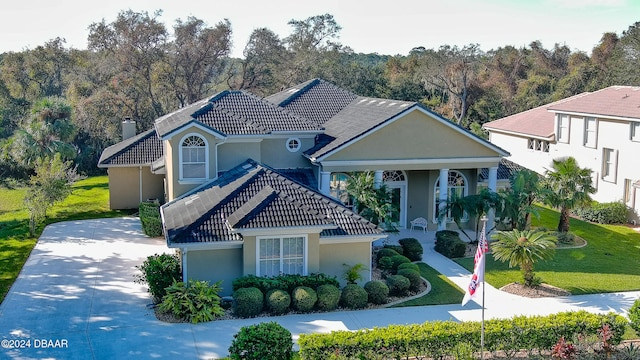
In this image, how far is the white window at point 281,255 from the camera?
21.3 m

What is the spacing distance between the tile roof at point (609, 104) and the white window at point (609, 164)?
2.20m

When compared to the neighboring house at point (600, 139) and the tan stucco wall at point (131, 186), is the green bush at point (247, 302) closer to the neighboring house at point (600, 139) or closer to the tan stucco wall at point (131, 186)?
the tan stucco wall at point (131, 186)

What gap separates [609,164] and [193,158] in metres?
24.3

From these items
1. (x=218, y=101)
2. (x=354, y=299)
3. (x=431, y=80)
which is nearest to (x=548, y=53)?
(x=431, y=80)

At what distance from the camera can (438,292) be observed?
22.8 m

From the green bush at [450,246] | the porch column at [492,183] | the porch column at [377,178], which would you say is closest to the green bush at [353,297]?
the green bush at [450,246]

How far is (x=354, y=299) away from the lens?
20875mm

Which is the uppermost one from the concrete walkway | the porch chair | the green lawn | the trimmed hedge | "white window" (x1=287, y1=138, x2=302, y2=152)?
"white window" (x1=287, y1=138, x2=302, y2=152)

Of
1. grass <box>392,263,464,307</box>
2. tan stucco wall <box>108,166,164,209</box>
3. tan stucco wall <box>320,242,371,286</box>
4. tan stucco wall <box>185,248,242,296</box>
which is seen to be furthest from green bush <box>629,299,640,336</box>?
tan stucco wall <box>108,166,164,209</box>

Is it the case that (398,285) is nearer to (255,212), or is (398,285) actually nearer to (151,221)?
(255,212)

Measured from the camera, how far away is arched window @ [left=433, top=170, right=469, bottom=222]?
31250mm

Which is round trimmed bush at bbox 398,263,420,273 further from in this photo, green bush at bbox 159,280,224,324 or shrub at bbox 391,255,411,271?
green bush at bbox 159,280,224,324

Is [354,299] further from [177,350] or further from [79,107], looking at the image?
[79,107]

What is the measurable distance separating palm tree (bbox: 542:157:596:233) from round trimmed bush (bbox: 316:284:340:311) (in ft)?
43.4
